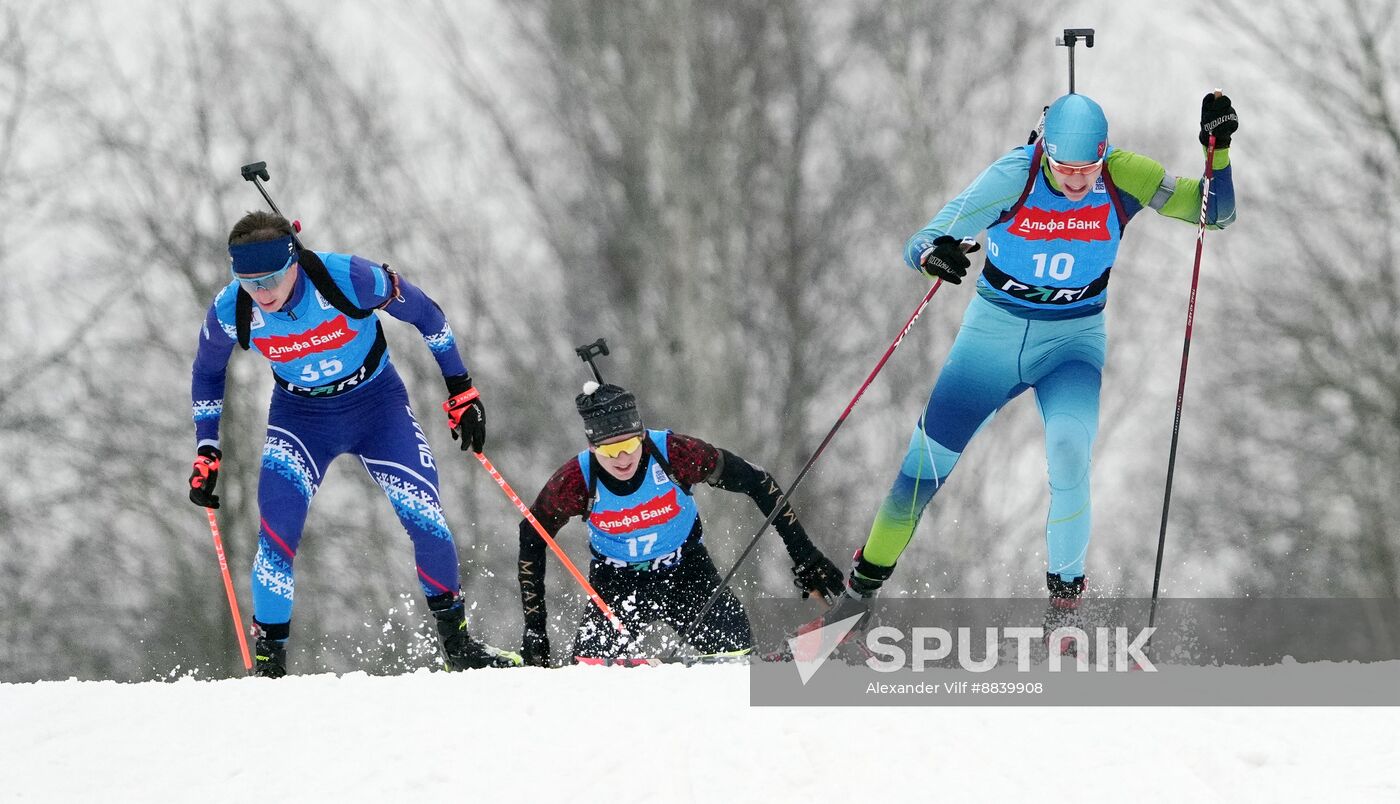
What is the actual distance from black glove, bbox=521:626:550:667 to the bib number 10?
2.25 metres

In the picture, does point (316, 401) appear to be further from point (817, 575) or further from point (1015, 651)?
point (1015, 651)

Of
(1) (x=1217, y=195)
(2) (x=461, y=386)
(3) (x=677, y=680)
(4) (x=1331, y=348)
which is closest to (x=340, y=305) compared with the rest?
(2) (x=461, y=386)

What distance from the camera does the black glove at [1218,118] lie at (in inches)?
191

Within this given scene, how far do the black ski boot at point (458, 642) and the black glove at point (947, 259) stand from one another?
7.00 ft

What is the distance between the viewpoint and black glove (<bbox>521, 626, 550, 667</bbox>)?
5.69m

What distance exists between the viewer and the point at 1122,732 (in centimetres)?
383

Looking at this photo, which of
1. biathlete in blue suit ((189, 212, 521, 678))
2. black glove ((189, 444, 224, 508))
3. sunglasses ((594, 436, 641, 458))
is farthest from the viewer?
sunglasses ((594, 436, 641, 458))

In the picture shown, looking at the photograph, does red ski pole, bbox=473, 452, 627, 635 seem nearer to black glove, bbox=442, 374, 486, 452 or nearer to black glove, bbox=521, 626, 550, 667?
black glove, bbox=442, 374, 486, 452

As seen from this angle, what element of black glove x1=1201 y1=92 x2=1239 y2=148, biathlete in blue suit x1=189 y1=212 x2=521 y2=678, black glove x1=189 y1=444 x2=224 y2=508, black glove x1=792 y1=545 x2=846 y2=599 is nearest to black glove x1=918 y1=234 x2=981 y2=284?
black glove x1=1201 y1=92 x2=1239 y2=148

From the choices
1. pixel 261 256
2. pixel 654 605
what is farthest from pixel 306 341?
pixel 654 605

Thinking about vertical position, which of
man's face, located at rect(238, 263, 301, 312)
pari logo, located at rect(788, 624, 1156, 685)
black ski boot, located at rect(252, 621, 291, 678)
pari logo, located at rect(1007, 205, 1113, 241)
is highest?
pari logo, located at rect(1007, 205, 1113, 241)

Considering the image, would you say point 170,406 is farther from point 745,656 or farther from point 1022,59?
point 745,656

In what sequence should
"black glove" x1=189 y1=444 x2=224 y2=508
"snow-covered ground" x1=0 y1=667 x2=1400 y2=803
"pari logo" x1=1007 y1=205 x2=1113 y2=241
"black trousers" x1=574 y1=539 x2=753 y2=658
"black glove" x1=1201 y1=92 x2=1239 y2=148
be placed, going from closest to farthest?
"snow-covered ground" x1=0 y1=667 x2=1400 y2=803
"black glove" x1=1201 y1=92 x2=1239 y2=148
"pari logo" x1=1007 y1=205 x2=1113 y2=241
"black glove" x1=189 y1=444 x2=224 y2=508
"black trousers" x1=574 y1=539 x2=753 y2=658

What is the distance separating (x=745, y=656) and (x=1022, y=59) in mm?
9019
